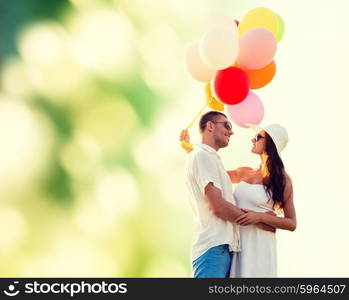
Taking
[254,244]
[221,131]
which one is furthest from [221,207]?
[221,131]

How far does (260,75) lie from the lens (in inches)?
106

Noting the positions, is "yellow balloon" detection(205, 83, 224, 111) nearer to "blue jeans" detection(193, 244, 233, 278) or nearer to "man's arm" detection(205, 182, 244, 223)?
"man's arm" detection(205, 182, 244, 223)

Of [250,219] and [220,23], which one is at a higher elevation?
[220,23]

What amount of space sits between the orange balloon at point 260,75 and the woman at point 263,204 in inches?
→ 7.8

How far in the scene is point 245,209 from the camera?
252 centimetres

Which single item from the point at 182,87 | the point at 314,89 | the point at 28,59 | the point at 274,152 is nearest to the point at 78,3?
the point at 28,59

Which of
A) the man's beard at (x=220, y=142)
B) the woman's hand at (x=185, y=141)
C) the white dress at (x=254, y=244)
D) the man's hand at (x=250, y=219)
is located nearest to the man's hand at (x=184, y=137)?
the woman's hand at (x=185, y=141)

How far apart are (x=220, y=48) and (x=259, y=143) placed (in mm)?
475

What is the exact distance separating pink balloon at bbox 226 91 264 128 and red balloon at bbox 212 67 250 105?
9 centimetres

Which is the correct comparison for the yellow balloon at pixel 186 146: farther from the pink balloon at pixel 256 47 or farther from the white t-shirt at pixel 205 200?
the pink balloon at pixel 256 47

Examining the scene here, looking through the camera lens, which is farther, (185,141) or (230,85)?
(185,141)

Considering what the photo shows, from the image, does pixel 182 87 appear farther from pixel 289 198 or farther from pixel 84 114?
pixel 289 198

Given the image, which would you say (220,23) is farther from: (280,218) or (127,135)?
(127,135)

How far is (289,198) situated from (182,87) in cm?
144
